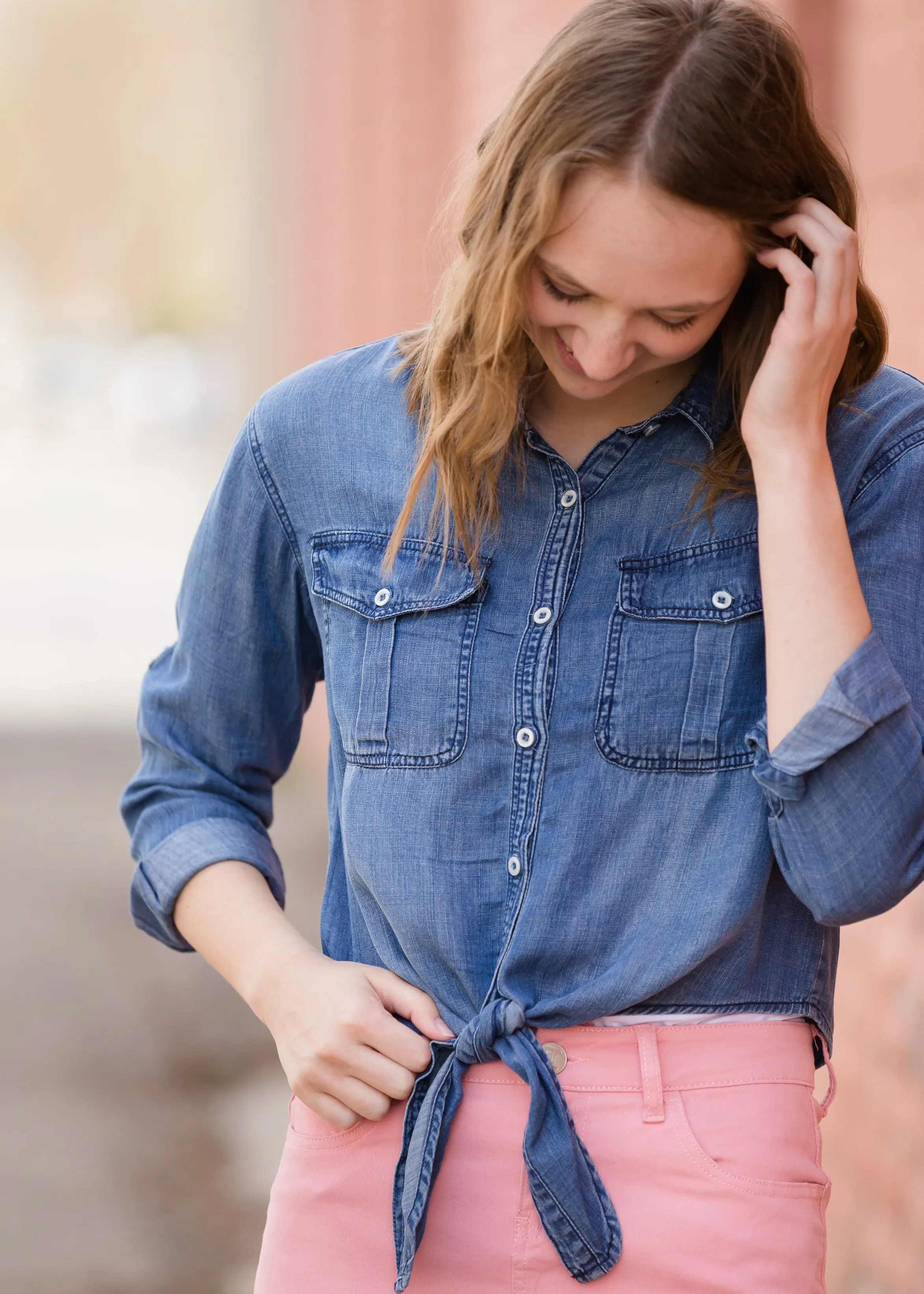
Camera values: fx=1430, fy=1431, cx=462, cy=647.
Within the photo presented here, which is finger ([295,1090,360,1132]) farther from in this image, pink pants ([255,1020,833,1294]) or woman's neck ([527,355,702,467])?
woman's neck ([527,355,702,467])

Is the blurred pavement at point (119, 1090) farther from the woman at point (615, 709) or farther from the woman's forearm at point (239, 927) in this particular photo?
the woman at point (615, 709)

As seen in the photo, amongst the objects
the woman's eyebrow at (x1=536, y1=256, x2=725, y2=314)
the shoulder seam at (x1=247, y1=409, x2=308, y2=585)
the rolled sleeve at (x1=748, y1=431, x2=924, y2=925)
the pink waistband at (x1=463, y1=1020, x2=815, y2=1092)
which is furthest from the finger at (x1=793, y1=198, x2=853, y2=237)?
the pink waistband at (x1=463, y1=1020, x2=815, y2=1092)

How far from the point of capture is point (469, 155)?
1.38 meters

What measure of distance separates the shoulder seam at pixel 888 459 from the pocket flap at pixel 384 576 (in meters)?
0.34

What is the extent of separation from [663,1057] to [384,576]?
489mm

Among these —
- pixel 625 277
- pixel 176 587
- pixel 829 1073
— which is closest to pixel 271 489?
pixel 625 277

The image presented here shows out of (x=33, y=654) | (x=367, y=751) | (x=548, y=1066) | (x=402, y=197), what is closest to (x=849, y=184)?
(x=367, y=751)

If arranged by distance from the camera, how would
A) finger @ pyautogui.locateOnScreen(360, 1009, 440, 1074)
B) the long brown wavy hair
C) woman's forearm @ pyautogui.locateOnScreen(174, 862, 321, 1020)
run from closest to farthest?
the long brown wavy hair, finger @ pyautogui.locateOnScreen(360, 1009, 440, 1074), woman's forearm @ pyautogui.locateOnScreen(174, 862, 321, 1020)

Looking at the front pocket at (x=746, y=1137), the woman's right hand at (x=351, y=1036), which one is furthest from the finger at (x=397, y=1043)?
the front pocket at (x=746, y=1137)

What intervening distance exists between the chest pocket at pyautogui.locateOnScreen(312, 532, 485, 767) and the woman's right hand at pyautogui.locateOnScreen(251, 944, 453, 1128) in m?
0.20

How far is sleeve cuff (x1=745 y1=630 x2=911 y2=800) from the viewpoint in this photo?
1120 mm

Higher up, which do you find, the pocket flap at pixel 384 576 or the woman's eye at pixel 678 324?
the woman's eye at pixel 678 324

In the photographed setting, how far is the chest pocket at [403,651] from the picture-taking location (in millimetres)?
1260

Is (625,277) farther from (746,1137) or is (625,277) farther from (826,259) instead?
(746,1137)
